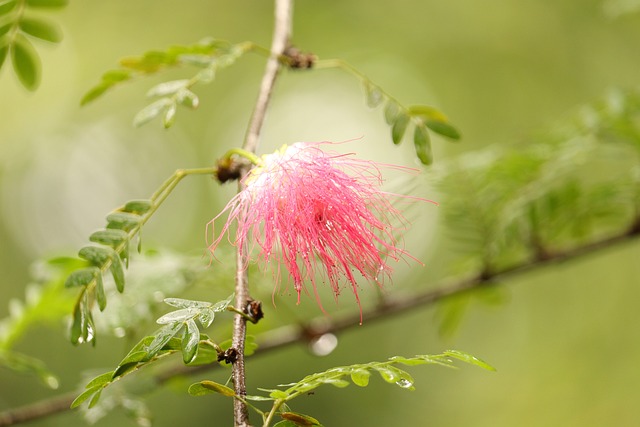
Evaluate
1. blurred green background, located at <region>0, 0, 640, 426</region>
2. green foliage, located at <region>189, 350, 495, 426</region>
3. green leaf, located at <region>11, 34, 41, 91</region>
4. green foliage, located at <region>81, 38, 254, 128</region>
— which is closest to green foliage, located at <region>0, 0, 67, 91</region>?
green leaf, located at <region>11, 34, 41, 91</region>

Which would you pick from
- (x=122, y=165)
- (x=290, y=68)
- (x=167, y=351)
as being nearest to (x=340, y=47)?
(x=122, y=165)

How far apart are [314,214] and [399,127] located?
0.33 metres

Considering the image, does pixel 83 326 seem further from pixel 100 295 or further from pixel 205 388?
pixel 205 388

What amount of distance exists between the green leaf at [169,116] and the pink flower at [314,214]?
181 mm

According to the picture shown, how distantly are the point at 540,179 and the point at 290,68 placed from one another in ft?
2.85

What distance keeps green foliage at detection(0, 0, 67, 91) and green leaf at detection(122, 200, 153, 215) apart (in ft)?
1.79

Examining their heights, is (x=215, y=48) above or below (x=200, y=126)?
above

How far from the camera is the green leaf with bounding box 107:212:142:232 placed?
4.30 ft

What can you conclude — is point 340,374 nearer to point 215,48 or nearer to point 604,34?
point 215,48

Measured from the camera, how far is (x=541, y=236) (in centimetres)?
233

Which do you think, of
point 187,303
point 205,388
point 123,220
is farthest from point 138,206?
point 205,388

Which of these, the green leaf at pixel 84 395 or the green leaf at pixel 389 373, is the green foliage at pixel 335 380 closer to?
the green leaf at pixel 389 373

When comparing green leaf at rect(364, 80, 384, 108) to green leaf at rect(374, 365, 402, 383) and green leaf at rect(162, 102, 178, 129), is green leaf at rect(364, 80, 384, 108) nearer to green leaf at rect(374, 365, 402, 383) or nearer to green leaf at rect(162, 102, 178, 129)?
green leaf at rect(162, 102, 178, 129)

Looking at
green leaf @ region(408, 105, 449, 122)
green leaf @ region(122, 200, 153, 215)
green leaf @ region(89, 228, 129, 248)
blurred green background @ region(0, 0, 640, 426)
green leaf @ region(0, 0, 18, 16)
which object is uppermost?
green leaf @ region(0, 0, 18, 16)
